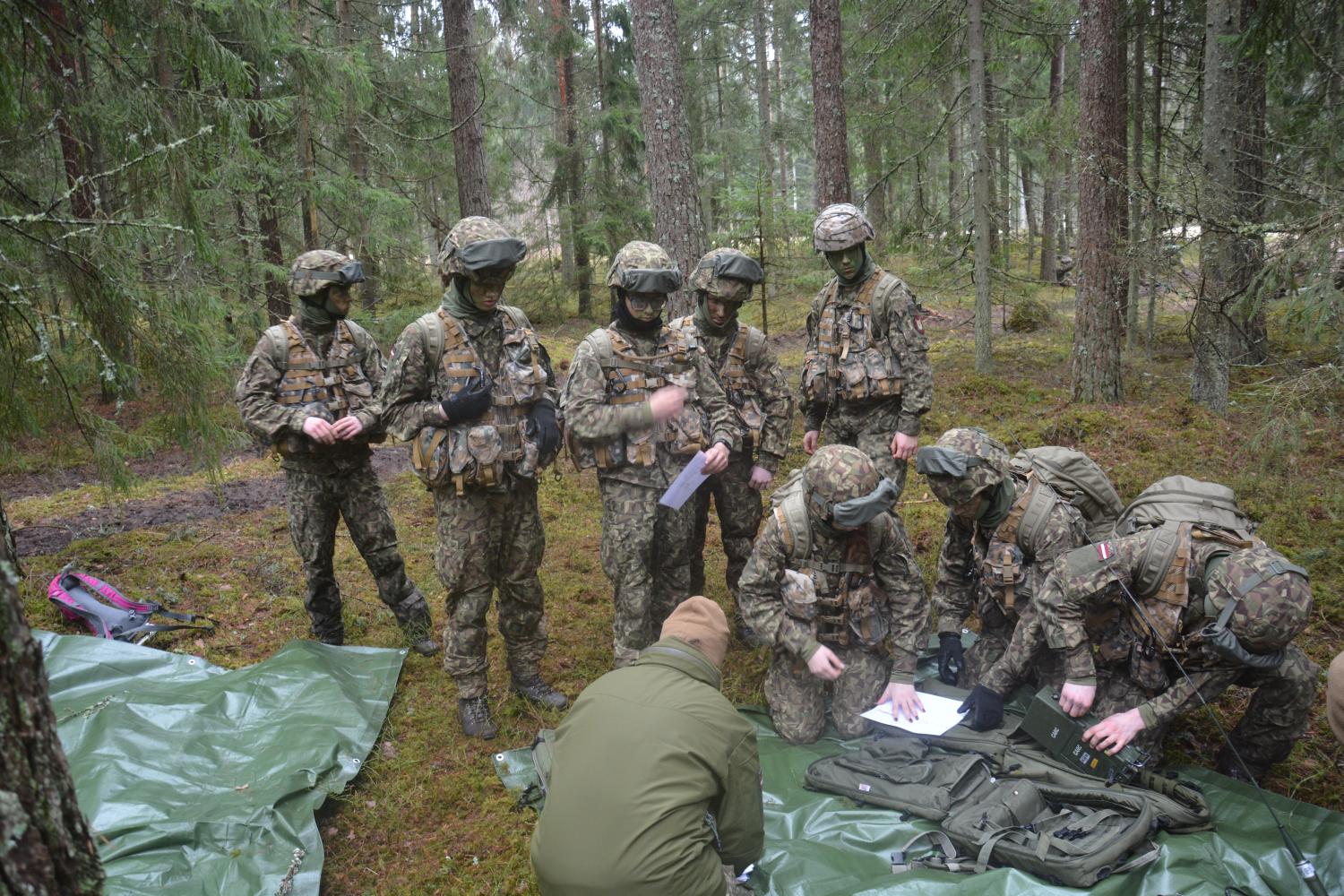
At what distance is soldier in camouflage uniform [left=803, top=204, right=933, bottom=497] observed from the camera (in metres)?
5.36

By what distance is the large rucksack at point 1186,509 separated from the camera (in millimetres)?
4008

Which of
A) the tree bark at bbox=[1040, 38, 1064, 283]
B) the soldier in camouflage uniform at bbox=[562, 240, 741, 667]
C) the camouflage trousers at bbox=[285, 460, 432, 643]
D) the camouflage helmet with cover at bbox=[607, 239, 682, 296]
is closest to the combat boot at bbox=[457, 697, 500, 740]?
the soldier in camouflage uniform at bbox=[562, 240, 741, 667]

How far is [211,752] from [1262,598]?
500cm

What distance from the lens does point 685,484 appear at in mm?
4602

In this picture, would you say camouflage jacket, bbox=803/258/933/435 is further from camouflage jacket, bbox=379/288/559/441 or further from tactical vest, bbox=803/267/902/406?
camouflage jacket, bbox=379/288/559/441

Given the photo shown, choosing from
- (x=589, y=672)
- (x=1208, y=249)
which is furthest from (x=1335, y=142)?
(x=589, y=672)

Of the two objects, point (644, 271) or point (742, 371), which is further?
point (742, 371)

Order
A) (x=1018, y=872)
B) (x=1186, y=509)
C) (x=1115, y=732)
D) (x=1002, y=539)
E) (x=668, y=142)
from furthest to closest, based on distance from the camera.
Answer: (x=668, y=142), (x=1002, y=539), (x=1186, y=509), (x=1115, y=732), (x=1018, y=872)

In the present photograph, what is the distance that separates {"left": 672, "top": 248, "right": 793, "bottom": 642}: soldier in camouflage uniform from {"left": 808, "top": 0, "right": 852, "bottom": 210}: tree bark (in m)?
4.74

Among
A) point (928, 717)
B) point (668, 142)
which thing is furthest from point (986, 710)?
point (668, 142)

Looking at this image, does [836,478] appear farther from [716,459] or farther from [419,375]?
[419,375]

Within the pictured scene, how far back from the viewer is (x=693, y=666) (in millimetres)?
3018

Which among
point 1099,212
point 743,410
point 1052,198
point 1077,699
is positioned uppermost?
point 1052,198

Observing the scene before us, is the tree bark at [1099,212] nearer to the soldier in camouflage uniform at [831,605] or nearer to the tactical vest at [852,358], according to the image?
the tactical vest at [852,358]
